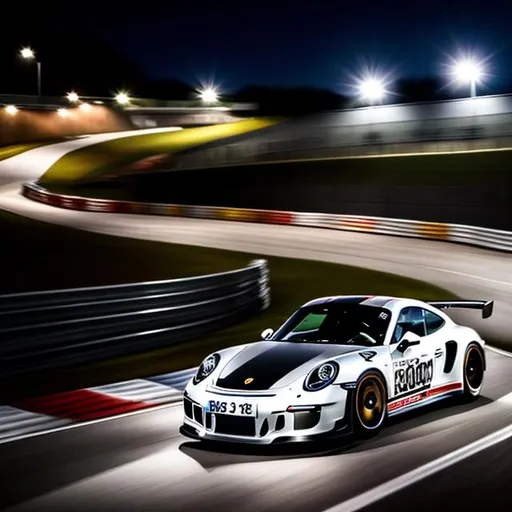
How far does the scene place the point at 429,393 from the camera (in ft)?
30.1

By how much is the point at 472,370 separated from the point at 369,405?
87.3 inches

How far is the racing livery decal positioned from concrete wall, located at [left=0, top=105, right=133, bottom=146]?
257 feet

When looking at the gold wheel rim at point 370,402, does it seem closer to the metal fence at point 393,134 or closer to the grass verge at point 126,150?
the metal fence at point 393,134

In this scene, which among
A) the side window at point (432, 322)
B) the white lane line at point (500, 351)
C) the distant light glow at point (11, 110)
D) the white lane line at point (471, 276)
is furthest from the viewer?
the distant light glow at point (11, 110)

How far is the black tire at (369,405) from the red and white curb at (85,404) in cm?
281

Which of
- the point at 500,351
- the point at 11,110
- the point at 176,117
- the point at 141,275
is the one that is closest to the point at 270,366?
the point at 500,351

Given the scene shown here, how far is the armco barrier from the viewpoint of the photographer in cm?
3033

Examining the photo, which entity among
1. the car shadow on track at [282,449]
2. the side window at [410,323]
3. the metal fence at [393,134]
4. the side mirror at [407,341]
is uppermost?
the metal fence at [393,134]

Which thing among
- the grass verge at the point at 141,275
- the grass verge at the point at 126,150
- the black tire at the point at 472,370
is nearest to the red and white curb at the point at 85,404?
the grass verge at the point at 141,275

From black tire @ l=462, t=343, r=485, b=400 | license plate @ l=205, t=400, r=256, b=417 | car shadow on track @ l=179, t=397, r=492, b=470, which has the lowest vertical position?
car shadow on track @ l=179, t=397, r=492, b=470

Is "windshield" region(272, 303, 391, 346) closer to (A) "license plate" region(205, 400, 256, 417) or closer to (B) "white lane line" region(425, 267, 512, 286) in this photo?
(A) "license plate" region(205, 400, 256, 417)

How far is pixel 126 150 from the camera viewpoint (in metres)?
72.4

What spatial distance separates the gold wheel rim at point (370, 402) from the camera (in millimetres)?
8008

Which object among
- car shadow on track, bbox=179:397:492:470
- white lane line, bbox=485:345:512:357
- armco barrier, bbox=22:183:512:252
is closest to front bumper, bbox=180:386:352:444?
car shadow on track, bbox=179:397:492:470
